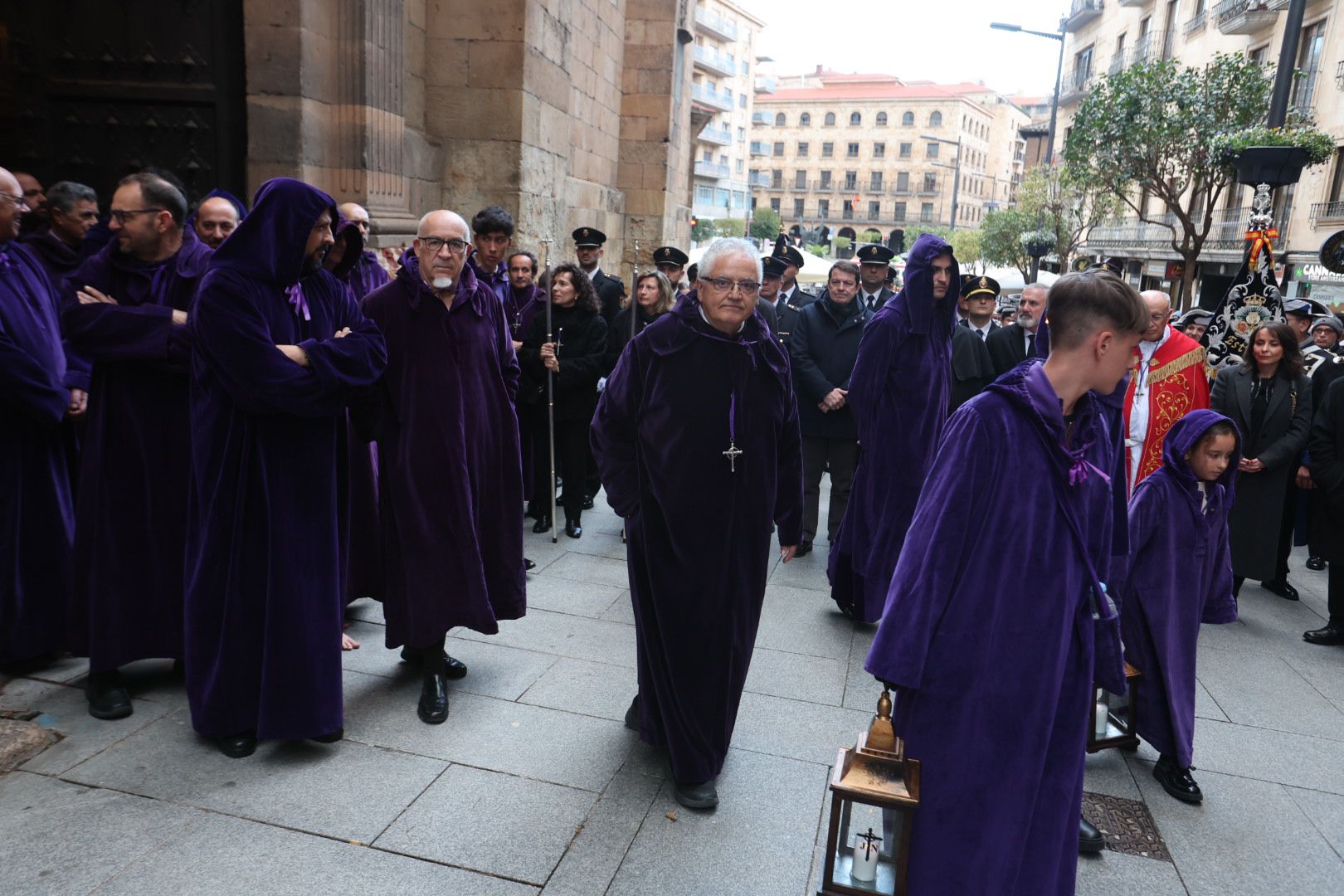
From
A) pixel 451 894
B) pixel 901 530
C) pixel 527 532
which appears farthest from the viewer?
pixel 527 532

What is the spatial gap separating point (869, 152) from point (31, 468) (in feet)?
336

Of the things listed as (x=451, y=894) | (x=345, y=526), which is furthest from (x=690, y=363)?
(x=451, y=894)

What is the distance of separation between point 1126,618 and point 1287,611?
12.0 feet

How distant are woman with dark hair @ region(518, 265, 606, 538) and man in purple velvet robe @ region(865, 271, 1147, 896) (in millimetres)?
4815

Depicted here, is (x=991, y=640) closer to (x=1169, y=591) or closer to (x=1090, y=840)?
(x=1090, y=840)

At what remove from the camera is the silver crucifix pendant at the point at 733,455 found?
352 centimetres

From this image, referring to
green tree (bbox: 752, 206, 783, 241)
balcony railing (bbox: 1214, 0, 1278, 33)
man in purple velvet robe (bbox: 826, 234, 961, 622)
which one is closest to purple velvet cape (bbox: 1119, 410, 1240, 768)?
man in purple velvet robe (bbox: 826, 234, 961, 622)

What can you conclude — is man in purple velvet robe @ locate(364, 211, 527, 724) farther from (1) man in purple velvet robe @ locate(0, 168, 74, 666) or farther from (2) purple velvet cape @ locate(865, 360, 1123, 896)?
(2) purple velvet cape @ locate(865, 360, 1123, 896)

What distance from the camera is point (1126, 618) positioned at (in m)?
3.90

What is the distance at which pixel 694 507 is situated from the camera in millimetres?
3512

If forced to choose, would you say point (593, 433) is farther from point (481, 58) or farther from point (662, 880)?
point (481, 58)

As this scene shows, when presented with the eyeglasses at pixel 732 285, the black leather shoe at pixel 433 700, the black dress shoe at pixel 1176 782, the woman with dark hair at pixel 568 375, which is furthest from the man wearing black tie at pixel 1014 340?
the black leather shoe at pixel 433 700

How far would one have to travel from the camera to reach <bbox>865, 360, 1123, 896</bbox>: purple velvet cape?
2275mm

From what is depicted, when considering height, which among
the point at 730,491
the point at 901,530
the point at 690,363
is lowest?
the point at 901,530
